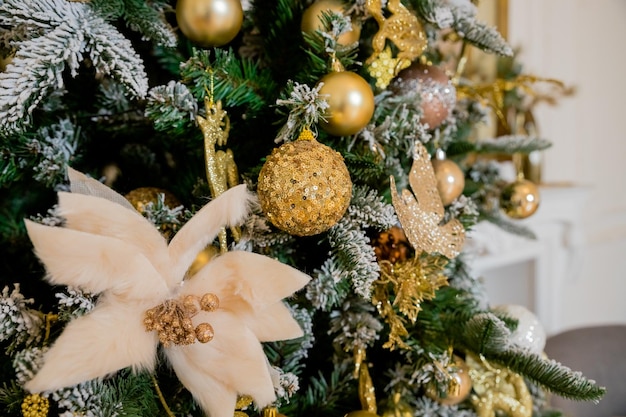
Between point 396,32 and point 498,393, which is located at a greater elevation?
point 396,32

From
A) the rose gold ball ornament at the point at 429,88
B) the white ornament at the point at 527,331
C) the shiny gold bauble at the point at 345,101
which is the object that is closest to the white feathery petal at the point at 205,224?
the shiny gold bauble at the point at 345,101

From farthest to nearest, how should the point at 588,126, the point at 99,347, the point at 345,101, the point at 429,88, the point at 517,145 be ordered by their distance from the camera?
the point at 588,126, the point at 517,145, the point at 429,88, the point at 345,101, the point at 99,347

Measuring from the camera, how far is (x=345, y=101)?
17.3 inches

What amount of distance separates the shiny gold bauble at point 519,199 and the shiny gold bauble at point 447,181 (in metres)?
0.21

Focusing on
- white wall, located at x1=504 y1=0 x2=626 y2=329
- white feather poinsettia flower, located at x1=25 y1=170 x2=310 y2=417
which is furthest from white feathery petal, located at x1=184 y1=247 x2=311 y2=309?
white wall, located at x1=504 y1=0 x2=626 y2=329

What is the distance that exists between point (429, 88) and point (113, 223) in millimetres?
340

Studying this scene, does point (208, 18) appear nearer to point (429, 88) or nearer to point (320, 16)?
point (320, 16)

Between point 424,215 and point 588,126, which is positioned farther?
point 588,126

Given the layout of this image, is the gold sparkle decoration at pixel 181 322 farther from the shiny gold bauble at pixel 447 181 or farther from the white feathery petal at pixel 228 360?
the shiny gold bauble at pixel 447 181

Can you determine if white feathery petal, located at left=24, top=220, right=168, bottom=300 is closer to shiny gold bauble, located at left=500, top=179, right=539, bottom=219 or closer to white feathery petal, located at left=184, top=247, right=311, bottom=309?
white feathery petal, located at left=184, top=247, right=311, bottom=309

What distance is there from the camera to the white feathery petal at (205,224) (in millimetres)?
369

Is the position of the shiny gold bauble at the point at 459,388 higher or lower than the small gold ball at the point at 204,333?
lower

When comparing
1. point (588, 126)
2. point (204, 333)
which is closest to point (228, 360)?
point (204, 333)

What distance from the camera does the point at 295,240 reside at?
0.51 metres
